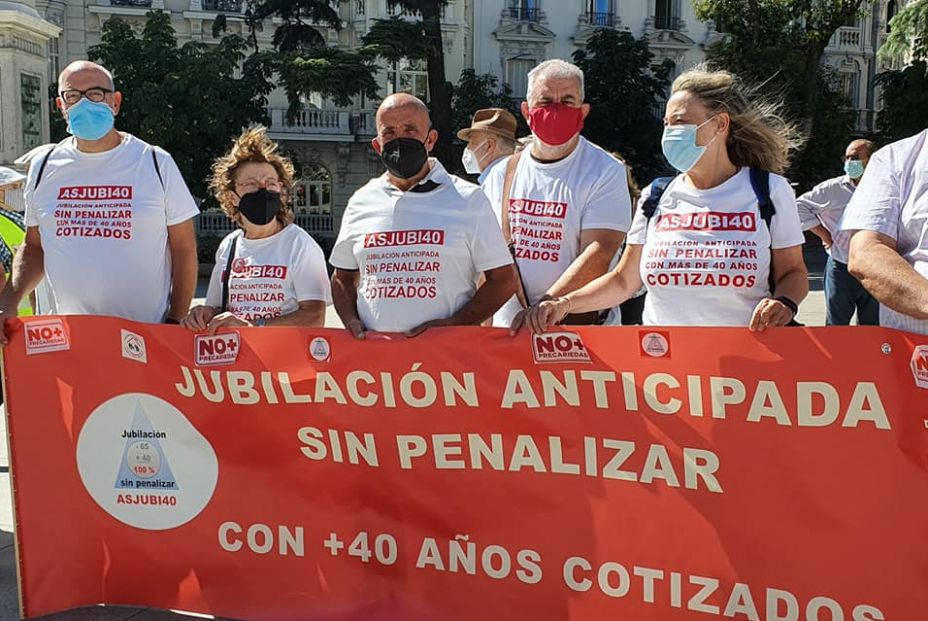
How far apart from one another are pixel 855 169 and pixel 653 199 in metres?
4.96

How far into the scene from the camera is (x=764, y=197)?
10.9 ft

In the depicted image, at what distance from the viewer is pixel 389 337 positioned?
11.5 feet

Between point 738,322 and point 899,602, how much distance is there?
3.26 feet

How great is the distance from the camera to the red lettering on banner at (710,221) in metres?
3.32

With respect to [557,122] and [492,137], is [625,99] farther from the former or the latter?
[557,122]

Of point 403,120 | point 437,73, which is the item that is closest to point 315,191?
point 437,73

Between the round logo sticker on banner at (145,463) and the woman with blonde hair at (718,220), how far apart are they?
1.41m

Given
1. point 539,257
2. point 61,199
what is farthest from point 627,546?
point 61,199

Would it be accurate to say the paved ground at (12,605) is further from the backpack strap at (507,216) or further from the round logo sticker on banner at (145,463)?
the backpack strap at (507,216)

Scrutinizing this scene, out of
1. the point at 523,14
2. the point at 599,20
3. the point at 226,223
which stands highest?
the point at 523,14

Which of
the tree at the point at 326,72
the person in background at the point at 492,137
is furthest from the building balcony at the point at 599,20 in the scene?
the person in background at the point at 492,137

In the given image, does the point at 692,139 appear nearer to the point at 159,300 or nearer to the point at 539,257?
the point at 539,257

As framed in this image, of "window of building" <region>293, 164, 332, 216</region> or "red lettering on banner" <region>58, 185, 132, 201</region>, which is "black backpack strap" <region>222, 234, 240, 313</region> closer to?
"red lettering on banner" <region>58, 185, 132, 201</region>

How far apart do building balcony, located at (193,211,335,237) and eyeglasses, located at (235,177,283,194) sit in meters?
27.4
